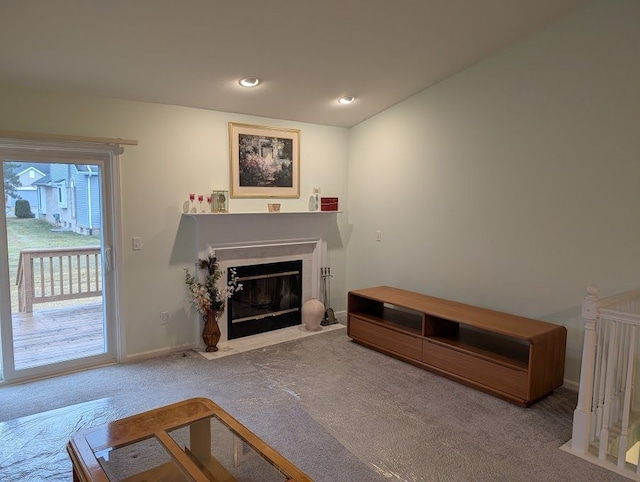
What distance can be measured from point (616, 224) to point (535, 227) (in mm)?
570

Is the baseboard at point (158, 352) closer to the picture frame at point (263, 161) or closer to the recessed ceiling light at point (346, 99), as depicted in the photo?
the picture frame at point (263, 161)

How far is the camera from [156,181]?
12.8ft

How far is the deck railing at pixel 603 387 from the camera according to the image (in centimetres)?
239

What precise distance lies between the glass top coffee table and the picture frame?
2640 millimetres

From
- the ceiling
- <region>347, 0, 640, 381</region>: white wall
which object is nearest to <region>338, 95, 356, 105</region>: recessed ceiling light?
the ceiling

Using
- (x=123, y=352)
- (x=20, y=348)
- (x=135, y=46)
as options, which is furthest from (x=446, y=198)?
(x=20, y=348)

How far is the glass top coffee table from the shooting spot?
1813 mm

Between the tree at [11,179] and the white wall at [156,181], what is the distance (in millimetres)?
375

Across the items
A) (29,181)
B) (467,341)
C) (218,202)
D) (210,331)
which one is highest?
(29,181)

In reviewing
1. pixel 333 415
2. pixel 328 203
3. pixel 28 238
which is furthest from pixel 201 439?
pixel 328 203

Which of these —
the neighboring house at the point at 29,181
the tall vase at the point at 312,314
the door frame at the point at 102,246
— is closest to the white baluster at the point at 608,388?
the tall vase at the point at 312,314

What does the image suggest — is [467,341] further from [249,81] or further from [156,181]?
[156,181]

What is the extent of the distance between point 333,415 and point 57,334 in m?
2.47

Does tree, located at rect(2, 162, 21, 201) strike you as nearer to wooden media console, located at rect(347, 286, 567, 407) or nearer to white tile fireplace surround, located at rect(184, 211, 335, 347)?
white tile fireplace surround, located at rect(184, 211, 335, 347)
